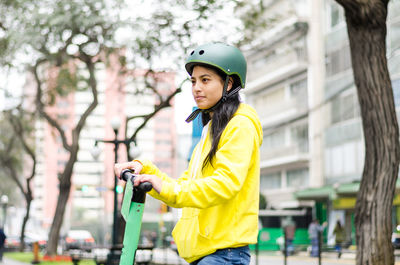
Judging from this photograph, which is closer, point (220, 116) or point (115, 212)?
point (220, 116)

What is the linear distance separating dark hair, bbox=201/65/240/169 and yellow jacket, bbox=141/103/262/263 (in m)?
0.02

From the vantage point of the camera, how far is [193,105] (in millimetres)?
3410

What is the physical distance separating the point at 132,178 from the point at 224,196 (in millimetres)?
363

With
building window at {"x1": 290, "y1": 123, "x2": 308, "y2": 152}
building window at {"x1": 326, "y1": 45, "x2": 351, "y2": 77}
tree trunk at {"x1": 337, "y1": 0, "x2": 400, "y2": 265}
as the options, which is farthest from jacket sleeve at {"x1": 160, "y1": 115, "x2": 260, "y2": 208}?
building window at {"x1": 290, "y1": 123, "x2": 308, "y2": 152}

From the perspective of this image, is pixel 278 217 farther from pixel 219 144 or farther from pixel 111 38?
pixel 219 144

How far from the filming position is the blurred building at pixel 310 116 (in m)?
35.9

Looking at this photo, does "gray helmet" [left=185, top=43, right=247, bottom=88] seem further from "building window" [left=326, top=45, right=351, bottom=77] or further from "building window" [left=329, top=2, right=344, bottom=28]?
"building window" [left=329, top=2, right=344, bottom=28]

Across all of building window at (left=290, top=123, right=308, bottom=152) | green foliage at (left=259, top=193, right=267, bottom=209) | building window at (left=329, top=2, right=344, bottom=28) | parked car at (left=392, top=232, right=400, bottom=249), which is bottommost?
parked car at (left=392, top=232, right=400, bottom=249)

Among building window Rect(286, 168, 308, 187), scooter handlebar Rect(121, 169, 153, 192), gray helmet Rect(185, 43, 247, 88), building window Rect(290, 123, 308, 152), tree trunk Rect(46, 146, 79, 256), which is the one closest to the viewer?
scooter handlebar Rect(121, 169, 153, 192)

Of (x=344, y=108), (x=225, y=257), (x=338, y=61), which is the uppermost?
(x=338, y=61)

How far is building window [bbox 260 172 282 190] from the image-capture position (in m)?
47.9

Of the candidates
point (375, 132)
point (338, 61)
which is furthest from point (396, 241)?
point (338, 61)

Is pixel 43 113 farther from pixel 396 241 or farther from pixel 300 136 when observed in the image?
pixel 300 136

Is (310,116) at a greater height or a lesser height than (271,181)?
greater
